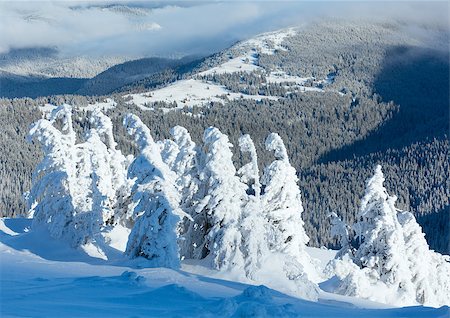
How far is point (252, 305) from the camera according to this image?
15.6 meters

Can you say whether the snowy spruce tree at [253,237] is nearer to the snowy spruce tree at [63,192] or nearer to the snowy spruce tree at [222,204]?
the snowy spruce tree at [222,204]

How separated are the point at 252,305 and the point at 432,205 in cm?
17296

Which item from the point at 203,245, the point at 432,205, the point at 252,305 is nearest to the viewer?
the point at 252,305

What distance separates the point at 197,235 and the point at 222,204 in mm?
3068

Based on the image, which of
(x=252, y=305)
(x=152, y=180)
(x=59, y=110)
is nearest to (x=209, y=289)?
(x=252, y=305)

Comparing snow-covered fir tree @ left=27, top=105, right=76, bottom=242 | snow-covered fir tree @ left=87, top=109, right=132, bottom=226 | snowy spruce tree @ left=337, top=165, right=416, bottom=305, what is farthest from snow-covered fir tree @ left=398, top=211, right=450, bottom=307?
snow-covered fir tree @ left=27, top=105, right=76, bottom=242

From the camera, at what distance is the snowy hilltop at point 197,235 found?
2122cm

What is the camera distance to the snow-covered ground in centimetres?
1573

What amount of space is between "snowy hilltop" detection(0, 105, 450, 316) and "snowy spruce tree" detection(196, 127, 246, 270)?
5 centimetres

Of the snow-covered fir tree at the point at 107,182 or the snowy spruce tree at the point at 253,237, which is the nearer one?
the snowy spruce tree at the point at 253,237

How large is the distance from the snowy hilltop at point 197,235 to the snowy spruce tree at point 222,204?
1.8 inches

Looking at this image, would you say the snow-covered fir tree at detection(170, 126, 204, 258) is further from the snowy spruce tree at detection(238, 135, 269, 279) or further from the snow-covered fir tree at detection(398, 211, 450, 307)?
the snow-covered fir tree at detection(398, 211, 450, 307)

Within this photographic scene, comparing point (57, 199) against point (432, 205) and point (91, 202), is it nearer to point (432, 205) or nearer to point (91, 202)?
point (91, 202)

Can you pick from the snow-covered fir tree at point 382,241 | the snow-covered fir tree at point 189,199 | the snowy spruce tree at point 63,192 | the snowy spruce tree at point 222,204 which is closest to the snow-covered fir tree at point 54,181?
the snowy spruce tree at point 63,192
